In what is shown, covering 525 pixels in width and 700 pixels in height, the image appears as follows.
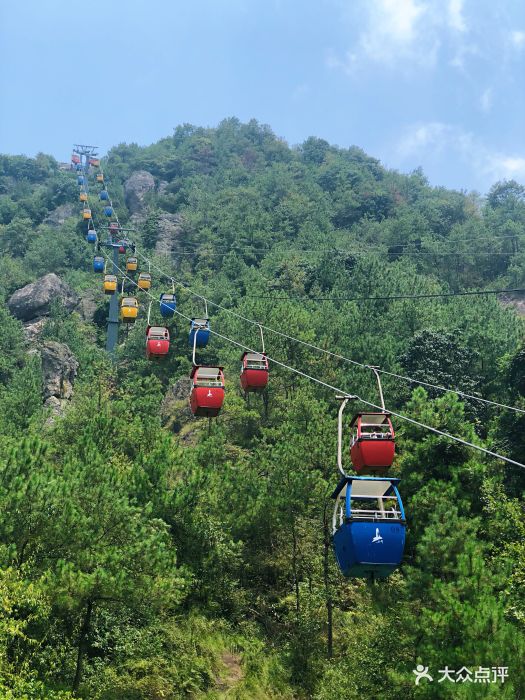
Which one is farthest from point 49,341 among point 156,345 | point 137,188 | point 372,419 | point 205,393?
point 137,188

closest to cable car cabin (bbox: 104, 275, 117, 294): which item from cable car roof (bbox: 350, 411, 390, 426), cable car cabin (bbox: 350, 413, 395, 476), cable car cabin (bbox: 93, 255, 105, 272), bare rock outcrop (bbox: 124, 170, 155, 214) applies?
cable car cabin (bbox: 93, 255, 105, 272)

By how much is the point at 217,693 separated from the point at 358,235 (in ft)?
204

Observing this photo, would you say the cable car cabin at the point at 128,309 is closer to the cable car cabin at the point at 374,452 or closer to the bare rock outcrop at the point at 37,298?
the cable car cabin at the point at 374,452

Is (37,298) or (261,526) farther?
(37,298)

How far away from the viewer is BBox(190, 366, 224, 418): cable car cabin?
1708 centimetres

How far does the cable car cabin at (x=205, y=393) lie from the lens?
17.1m

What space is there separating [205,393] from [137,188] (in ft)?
283

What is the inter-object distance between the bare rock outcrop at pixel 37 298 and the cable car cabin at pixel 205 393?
4278 centimetres

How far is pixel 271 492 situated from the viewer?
22062mm

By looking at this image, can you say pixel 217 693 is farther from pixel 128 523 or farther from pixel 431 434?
pixel 431 434

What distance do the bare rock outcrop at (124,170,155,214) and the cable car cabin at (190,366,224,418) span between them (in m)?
79.0

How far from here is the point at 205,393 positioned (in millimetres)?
17109

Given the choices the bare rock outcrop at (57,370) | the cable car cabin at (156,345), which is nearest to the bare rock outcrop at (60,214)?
the bare rock outcrop at (57,370)

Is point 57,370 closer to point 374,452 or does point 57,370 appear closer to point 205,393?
point 205,393
